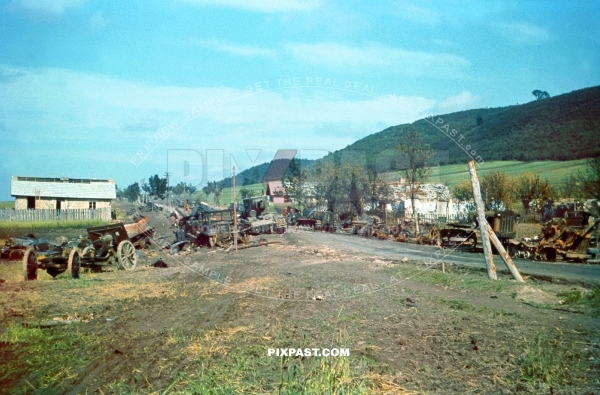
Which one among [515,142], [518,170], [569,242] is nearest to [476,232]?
[569,242]

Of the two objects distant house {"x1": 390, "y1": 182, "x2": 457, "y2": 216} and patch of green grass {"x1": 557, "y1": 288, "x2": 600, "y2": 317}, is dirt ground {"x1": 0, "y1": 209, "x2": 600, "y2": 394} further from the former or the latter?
distant house {"x1": 390, "y1": 182, "x2": 457, "y2": 216}

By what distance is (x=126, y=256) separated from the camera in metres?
15.8

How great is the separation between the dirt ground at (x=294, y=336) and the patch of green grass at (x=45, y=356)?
2 centimetres

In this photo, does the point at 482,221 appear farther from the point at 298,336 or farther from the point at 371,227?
the point at 371,227

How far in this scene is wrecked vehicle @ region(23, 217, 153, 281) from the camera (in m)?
13.0

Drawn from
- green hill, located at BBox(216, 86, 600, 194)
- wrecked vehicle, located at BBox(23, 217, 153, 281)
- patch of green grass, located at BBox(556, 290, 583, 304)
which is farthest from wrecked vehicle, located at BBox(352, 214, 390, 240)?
patch of green grass, located at BBox(556, 290, 583, 304)

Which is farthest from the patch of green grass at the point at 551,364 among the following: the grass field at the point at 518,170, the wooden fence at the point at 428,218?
the grass field at the point at 518,170

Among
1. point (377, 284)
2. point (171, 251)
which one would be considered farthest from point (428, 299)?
point (171, 251)

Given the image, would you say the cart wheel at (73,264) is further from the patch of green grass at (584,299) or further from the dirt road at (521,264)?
the patch of green grass at (584,299)

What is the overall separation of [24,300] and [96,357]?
4935 millimetres

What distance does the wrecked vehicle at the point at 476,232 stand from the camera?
794 inches

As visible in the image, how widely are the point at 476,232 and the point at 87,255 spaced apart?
16.9 metres

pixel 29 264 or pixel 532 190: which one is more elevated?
pixel 532 190

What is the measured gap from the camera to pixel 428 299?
9844 millimetres
